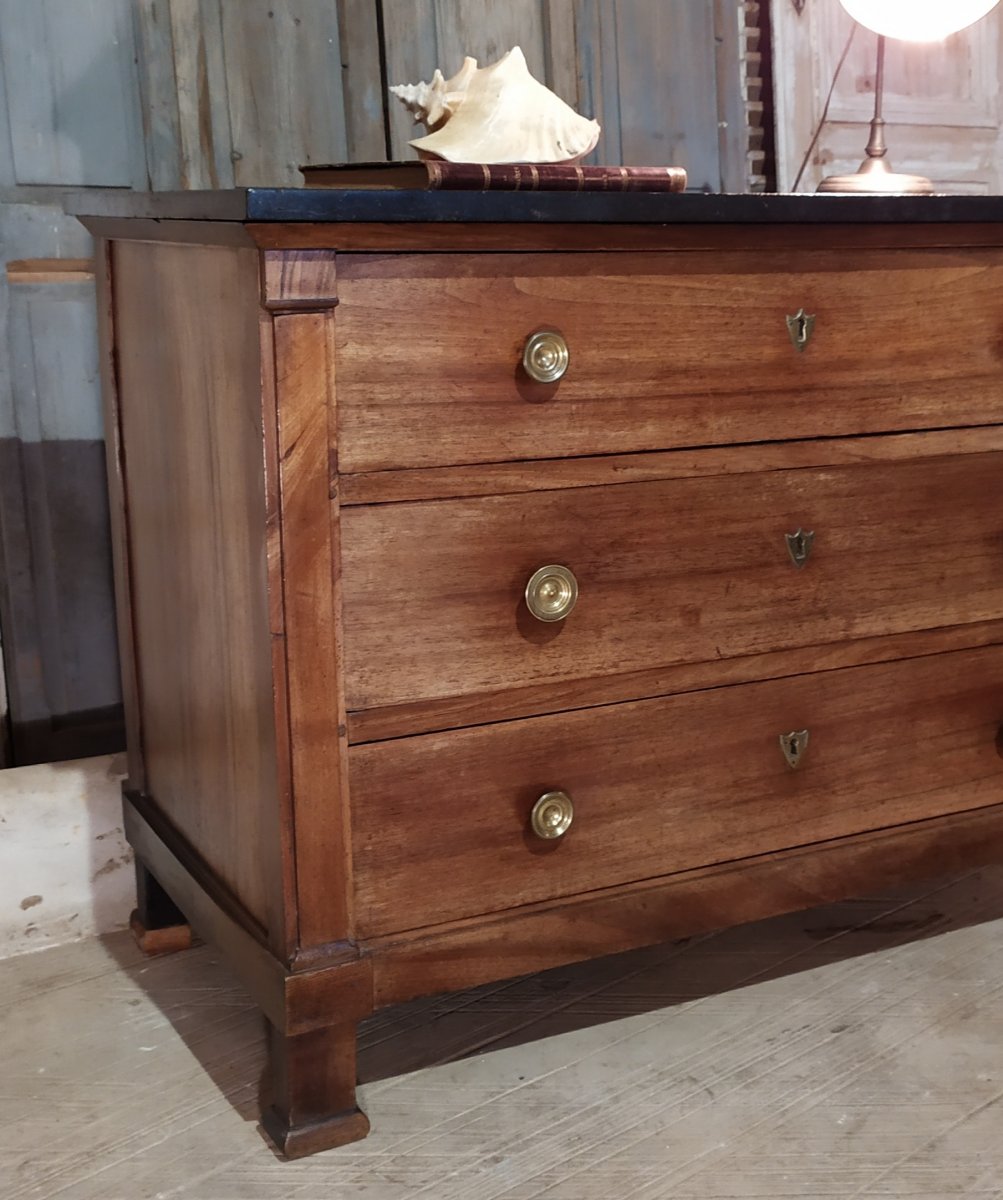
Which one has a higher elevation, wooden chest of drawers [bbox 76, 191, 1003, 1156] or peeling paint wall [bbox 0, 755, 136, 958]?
wooden chest of drawers [bbox 76, 191, 1003, 1156]

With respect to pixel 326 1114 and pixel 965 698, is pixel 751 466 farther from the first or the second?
pixel 326 1114

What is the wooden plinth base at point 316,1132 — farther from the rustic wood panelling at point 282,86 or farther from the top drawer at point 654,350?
the rustic wood panelling at point 282,86

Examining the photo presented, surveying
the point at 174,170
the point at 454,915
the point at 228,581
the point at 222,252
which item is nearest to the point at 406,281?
the point at 222,252

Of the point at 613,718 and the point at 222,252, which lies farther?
the point at 613,718

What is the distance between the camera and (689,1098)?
147 centimetres

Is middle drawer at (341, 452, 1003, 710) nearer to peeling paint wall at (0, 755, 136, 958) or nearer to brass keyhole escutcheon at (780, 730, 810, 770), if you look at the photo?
brass keyhole escutcheon at (780, 730, 810, 770)

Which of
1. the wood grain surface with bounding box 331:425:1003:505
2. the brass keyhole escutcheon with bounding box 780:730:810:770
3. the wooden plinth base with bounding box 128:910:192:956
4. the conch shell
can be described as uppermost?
the conch shell

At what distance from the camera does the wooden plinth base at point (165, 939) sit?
1.81 metres

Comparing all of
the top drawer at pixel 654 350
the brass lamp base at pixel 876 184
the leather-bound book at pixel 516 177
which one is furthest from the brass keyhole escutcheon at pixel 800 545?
the brass lamp base at pixel 876 184

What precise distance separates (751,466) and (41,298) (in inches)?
37.3

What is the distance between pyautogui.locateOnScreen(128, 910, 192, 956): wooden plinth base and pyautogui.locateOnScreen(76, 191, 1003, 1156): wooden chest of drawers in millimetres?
172

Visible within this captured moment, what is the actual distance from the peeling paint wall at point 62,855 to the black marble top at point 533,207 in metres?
0.74

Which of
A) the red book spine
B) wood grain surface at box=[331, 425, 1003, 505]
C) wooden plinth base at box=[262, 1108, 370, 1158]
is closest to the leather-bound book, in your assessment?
the red book spine

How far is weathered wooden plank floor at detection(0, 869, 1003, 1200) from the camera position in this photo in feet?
4.42
